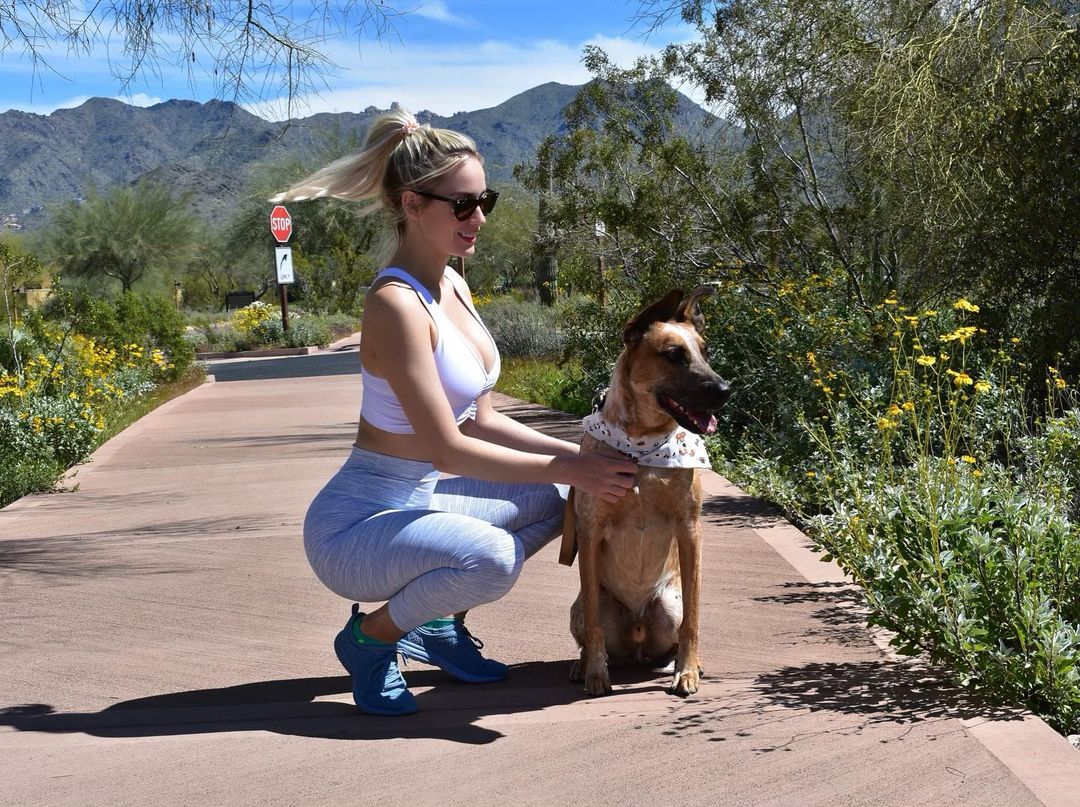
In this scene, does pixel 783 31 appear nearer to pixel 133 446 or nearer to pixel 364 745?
pixel 133 446

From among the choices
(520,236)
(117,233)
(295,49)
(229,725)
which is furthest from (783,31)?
(117,233)

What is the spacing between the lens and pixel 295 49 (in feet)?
26.6

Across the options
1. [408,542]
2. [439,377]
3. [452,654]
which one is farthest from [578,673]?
[439,377]

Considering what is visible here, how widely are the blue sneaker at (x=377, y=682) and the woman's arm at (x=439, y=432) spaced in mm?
603

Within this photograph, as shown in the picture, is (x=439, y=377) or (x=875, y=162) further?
(x=875, y=162)

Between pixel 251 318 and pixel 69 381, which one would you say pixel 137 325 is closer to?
pixel 69 381

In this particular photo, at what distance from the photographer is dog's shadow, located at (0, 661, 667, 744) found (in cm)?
411

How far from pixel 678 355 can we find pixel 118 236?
59.9 meters

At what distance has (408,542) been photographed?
13.5 feet

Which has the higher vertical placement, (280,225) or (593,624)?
(280,225)

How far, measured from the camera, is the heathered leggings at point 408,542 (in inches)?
161

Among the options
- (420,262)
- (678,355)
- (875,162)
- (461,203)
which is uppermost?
(875,162)

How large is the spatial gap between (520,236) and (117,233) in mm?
18733

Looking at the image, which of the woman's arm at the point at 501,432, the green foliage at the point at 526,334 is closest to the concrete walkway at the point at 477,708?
the woman's arm at the point at 501,432
